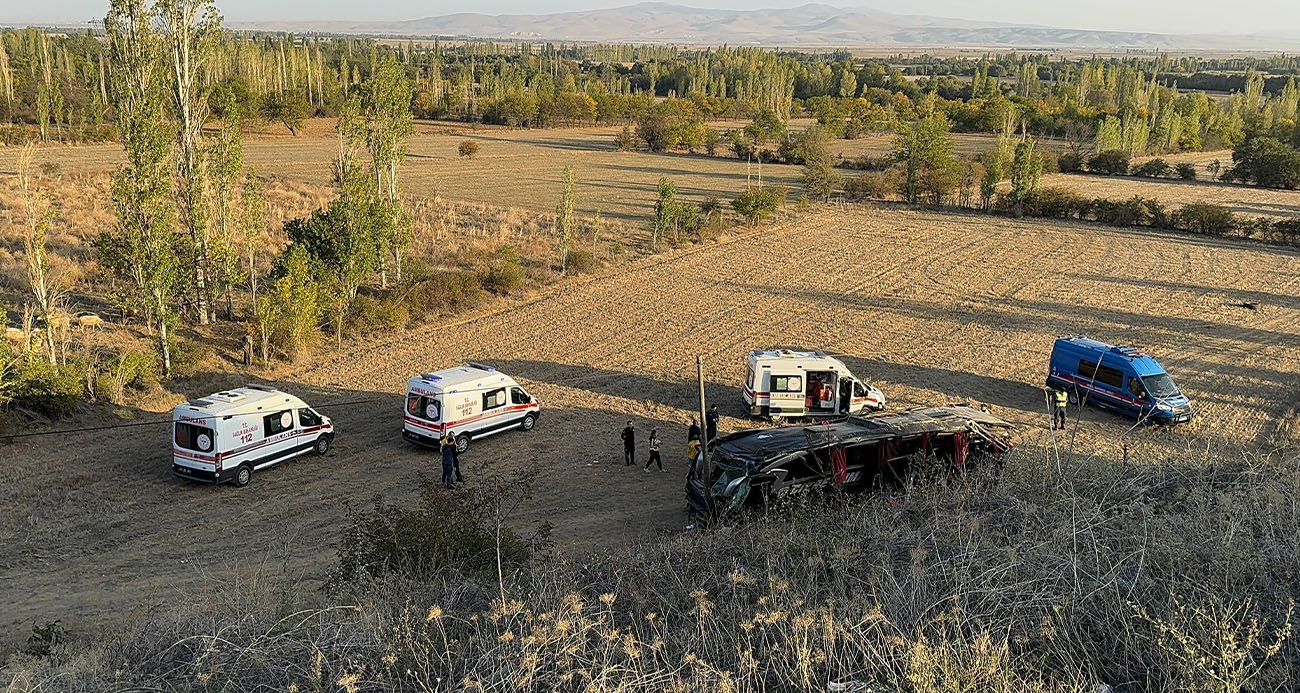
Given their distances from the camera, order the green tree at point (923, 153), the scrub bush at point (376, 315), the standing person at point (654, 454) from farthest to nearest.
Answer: the green tree at point (923, 153) < the scrub bush at point (376, 315) < the standing person at point (654, 454)

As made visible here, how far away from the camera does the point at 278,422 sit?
51.8 feet

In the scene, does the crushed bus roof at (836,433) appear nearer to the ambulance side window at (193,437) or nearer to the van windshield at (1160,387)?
the van windshield at (1160,387)

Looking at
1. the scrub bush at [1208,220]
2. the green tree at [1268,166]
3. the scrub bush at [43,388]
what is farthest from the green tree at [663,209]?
the green tree at [1268,166]

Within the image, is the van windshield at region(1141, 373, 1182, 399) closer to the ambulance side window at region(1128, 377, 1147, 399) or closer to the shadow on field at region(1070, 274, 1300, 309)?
the ambulance side window at region(1128, 377, 1147, 399)

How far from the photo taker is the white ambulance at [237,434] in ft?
48.9

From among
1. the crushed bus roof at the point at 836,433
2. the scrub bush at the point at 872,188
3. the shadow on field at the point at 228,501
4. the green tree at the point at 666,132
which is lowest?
the shadow on field at the point at 228,501

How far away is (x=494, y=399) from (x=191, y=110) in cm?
1286

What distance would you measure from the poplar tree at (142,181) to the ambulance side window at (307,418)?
18.4ft

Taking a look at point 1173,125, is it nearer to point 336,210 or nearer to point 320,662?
point 336,210

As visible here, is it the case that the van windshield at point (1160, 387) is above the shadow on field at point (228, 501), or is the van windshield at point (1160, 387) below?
above

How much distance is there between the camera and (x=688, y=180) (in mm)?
56938

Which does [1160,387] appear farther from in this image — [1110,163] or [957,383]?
[1110,163]

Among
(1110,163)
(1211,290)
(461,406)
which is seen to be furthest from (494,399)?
(1110,163)

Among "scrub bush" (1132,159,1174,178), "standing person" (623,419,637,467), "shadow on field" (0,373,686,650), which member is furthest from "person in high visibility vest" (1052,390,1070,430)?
"scrub bush" (1132,159,1174,178)
